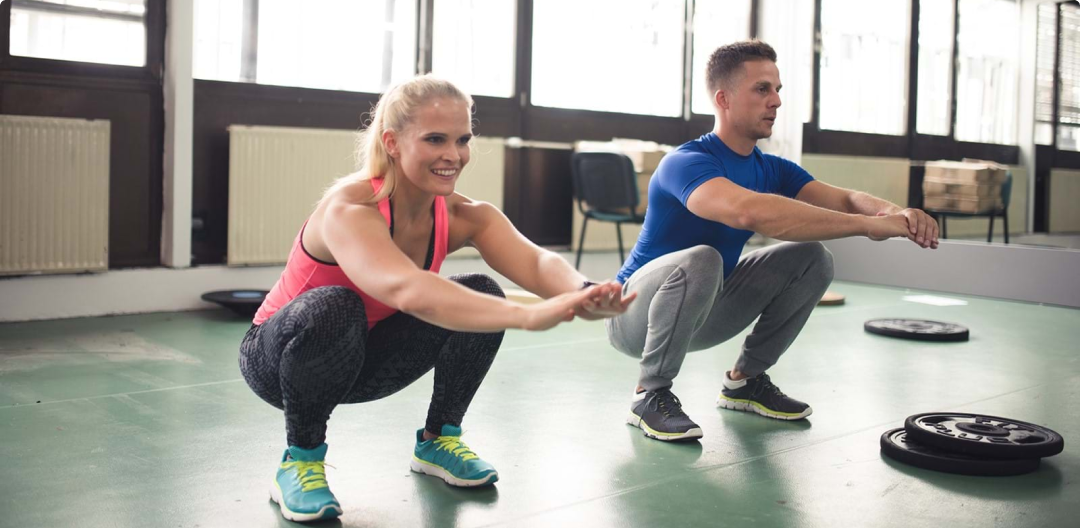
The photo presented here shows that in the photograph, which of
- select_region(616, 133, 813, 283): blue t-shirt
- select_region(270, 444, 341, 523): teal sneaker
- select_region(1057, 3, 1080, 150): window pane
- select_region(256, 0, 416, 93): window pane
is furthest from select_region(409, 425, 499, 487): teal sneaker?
select_region(1057, 3, 1080, 150): window pane

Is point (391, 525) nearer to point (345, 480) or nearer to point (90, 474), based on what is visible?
point (345, 480)

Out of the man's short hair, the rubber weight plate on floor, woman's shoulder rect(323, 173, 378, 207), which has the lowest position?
the rubber weight plate on floor

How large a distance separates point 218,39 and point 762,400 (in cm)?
325

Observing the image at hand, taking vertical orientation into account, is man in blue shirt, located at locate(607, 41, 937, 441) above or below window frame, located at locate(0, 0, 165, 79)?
below

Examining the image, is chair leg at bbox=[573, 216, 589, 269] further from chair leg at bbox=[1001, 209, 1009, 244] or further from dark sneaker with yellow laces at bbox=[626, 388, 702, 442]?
dark sneaker with yellow laces at bbox=[626, 388, 702, 442]

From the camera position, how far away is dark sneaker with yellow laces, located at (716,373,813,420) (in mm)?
2875

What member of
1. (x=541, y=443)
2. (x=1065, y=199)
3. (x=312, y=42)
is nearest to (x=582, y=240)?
(x=312, y=42)

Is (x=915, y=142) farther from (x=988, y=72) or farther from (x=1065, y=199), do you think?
(x=1065, y=199)

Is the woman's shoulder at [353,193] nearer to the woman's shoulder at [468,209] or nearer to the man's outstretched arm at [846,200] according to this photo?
the woman's shoulder at [468,209]

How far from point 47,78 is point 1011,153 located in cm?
422

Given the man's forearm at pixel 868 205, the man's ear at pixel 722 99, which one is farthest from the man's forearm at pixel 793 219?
the man's ear at pixel 722 99

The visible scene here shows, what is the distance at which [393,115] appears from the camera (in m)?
1.89

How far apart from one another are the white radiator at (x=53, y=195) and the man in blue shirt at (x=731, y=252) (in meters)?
2.67

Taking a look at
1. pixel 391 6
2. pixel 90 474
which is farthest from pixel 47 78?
pixel 90 474
